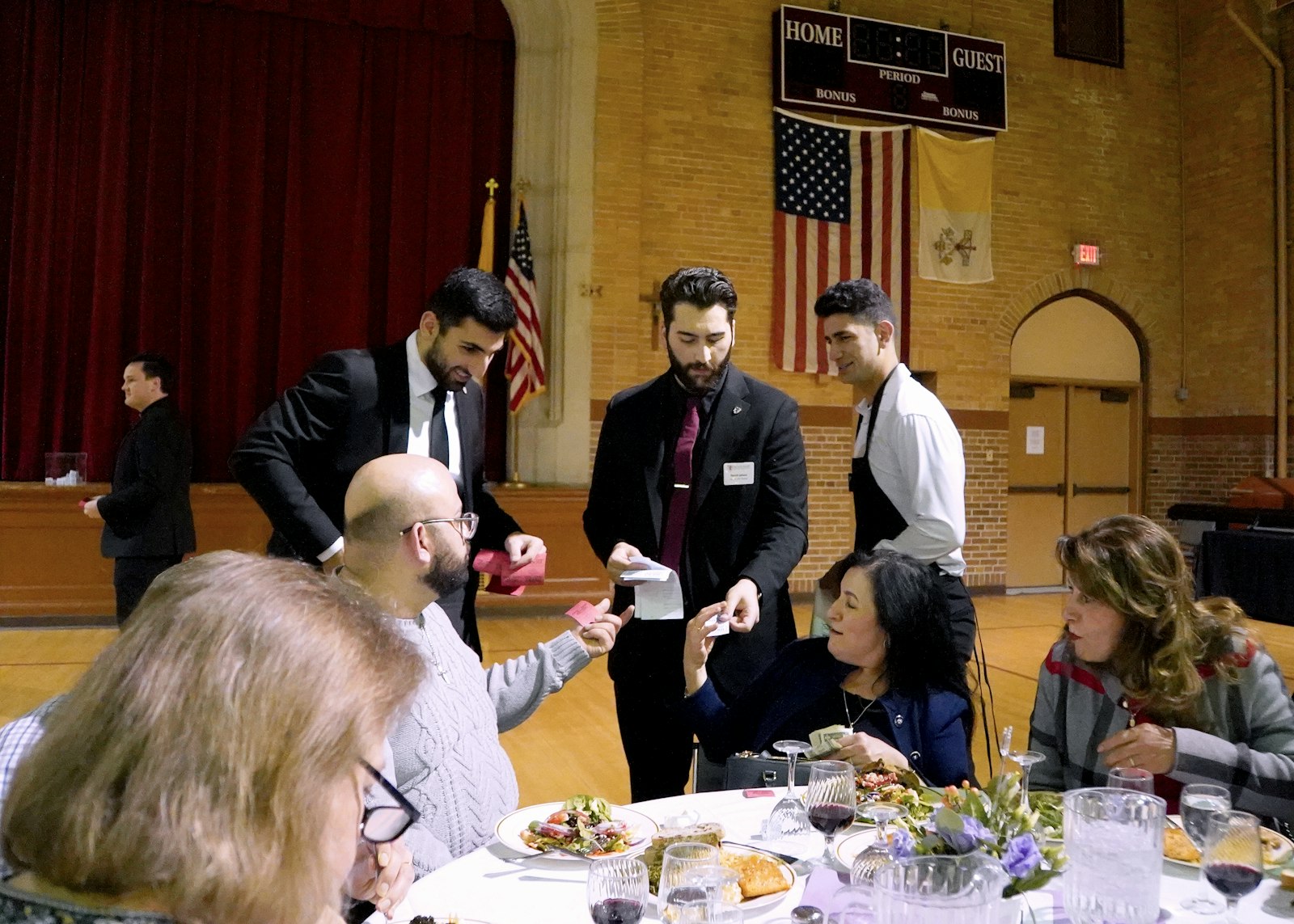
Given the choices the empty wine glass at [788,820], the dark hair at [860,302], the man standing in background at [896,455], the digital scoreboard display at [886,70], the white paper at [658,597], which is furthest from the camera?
the digital scoreboard display at [886,70]

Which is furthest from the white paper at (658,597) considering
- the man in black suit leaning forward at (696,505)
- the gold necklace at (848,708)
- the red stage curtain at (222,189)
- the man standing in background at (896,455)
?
the red stage curtain at (222,189)

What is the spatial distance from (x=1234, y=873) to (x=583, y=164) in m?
7.41

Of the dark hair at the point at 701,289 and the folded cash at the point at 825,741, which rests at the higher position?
the dark hair at the point at 701,289

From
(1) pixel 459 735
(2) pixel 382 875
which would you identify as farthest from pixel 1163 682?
(2) pixel 382 875

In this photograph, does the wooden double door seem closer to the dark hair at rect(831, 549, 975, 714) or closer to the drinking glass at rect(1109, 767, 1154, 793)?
the dark hair at rect(831, 549, 975, 714)

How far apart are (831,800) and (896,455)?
1555 millimetres

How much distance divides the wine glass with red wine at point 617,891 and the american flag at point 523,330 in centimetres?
677

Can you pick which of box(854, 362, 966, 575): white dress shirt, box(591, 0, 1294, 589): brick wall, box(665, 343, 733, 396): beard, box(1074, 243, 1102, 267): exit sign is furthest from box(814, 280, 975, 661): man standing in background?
box(1074, 243, 1102, 267): exit sign

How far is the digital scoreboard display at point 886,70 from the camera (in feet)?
28.1

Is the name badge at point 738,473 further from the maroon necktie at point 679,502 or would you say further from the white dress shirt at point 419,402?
the white dress shirt at point 419,402

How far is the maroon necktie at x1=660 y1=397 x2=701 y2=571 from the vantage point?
2.72 metres

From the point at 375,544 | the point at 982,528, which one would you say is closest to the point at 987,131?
the point at 982,528

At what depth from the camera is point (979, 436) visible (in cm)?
928

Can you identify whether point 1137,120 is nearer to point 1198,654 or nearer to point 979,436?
point 979,436
